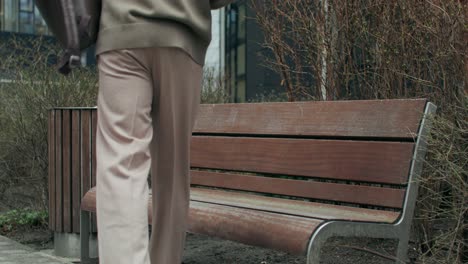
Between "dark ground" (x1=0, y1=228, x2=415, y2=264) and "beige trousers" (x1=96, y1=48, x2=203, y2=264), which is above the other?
"beige trousers" (x1=96, y1=48, x2=203, y2=264)

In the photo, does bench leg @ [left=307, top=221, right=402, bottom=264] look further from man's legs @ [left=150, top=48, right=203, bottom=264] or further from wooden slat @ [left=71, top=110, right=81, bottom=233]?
wooden slat @ [left=71, top=110, right=81, bottom=233]

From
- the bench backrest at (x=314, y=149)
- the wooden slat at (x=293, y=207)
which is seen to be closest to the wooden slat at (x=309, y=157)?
the bench backrest at (x=314, y=149)

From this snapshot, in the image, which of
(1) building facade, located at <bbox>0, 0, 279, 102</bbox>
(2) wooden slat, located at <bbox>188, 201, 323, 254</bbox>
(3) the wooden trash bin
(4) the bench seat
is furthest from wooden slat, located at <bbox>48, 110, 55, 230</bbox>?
(1) building facade, located at <bbox>0, 0, 279, 102</bbox>

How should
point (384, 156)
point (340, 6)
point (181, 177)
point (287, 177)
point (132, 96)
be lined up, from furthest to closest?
1. point (340, 6)
2. point (287, 177)
3. point (384, 156)
4. point (181, 177)
5. point (132, 96)

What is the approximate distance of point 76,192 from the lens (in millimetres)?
4566

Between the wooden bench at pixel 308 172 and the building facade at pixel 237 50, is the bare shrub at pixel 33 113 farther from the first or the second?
the building facade at pixel 237 50

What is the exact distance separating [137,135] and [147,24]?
37 cm

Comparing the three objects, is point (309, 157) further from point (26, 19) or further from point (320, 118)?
point (26, 19)

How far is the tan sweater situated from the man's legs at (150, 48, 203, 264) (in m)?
0.05

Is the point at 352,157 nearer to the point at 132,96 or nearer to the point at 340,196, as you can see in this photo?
the point at 340,196

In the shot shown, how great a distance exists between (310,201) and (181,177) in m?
0.93

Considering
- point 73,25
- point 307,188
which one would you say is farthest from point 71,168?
point 73,25

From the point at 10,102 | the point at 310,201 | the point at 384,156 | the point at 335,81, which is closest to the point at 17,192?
the point at 10,102

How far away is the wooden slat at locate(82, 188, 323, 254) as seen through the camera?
2537 mm
